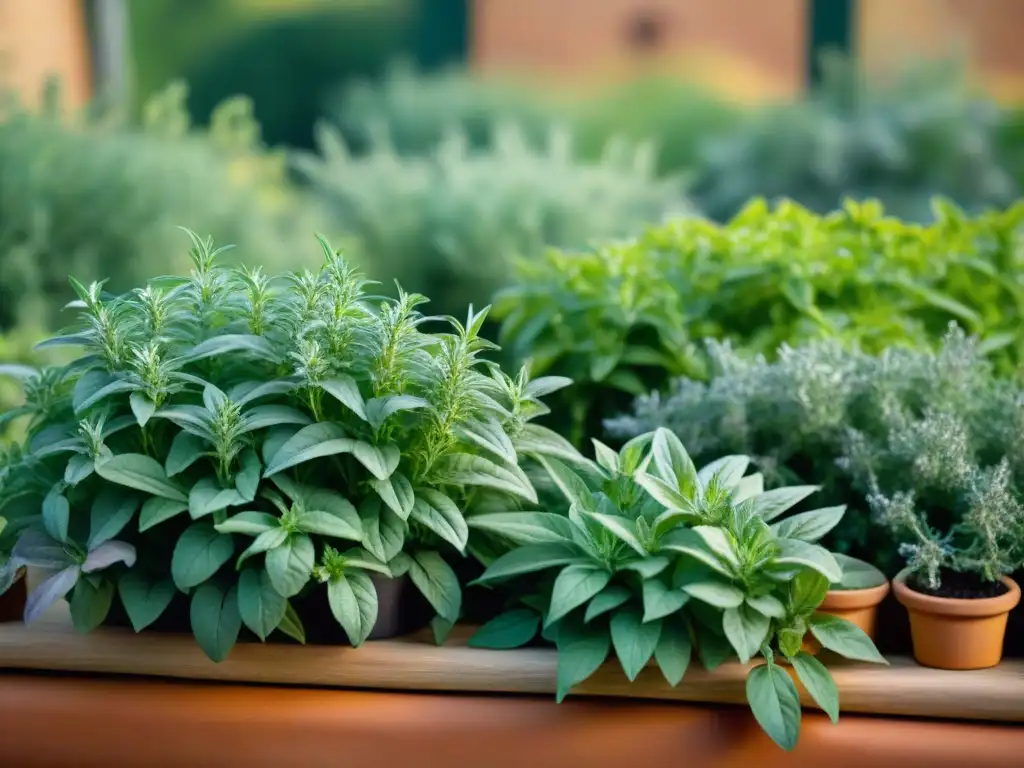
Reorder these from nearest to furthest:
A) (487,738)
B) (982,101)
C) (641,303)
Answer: (487,738)
(641,303)
(982,101)

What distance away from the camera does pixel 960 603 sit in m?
1.28

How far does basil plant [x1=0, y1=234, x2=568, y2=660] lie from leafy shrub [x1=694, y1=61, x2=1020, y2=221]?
8.59 feet

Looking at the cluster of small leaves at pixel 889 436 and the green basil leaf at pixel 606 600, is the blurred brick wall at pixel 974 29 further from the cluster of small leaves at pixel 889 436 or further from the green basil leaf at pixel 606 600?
the green basil leaf at pixel 606 600

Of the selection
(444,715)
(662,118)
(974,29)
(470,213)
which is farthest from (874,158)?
(444,715)

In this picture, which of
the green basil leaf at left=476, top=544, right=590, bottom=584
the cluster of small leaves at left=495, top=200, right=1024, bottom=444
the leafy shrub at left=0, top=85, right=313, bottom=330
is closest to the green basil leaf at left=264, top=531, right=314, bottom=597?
the green basil leaf at left=476, top=544, right=590, bottom=584

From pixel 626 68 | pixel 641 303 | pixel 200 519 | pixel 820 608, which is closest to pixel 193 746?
pixel 200 519

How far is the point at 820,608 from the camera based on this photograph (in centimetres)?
134

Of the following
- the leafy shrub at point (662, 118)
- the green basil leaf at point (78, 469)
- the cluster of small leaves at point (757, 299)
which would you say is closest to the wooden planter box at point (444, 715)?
the green basil leaf at point (78, 469)

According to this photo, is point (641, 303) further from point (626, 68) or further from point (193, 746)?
point (626, 68)

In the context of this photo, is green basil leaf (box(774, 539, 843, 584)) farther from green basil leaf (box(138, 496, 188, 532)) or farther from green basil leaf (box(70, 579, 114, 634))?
green basil leaf (box(70, 579, 114, 634))

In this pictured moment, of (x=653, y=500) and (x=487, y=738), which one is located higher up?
(x=653, y=500)

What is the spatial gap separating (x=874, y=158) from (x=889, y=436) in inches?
98.2

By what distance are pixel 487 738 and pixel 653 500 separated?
35 centimetres

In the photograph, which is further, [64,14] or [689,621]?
[64,14]
